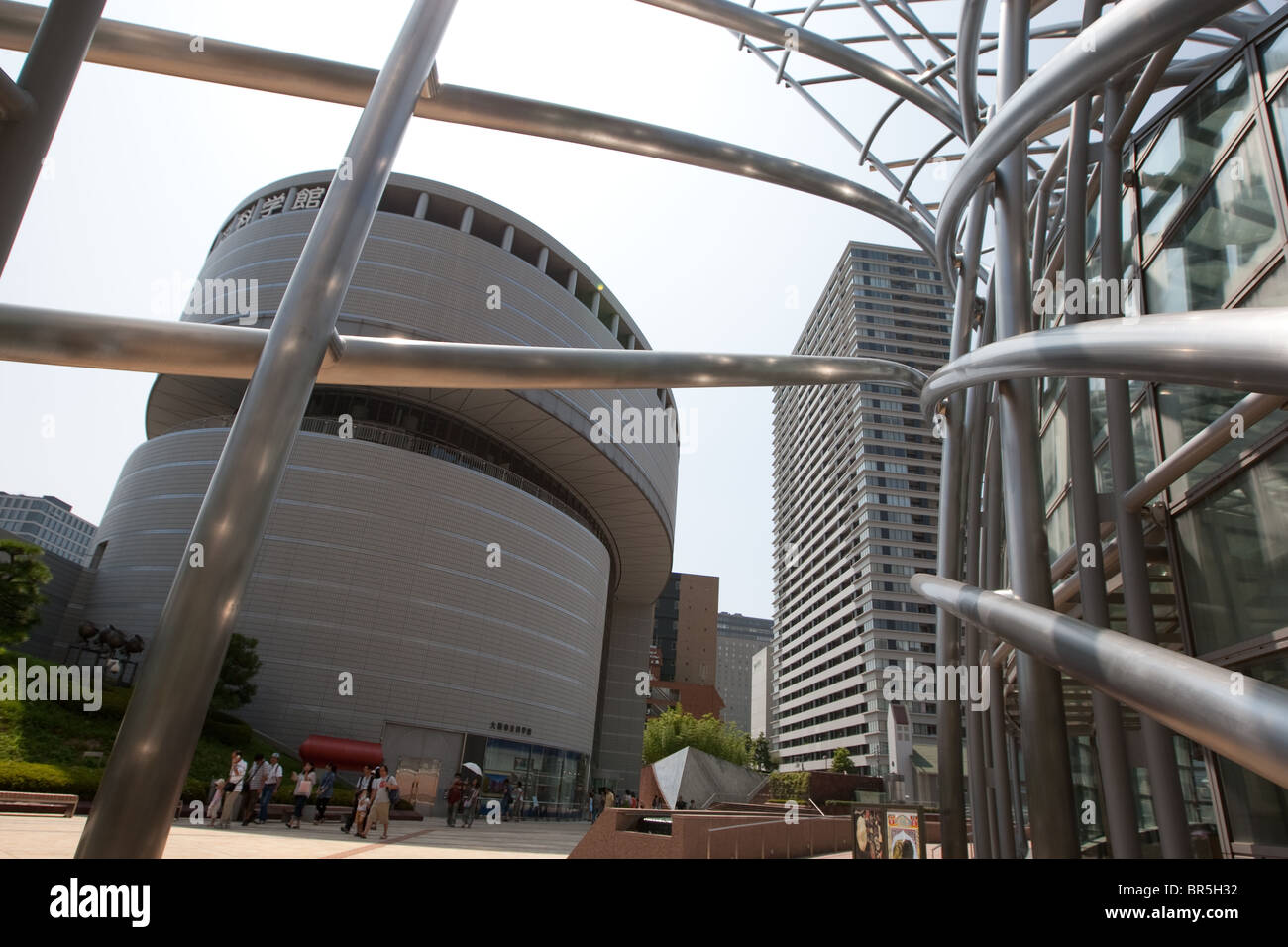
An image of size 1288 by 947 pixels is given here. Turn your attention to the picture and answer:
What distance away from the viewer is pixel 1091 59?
201 inches

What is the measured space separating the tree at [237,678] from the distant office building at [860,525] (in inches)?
3295

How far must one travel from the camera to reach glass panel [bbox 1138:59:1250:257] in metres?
8.50

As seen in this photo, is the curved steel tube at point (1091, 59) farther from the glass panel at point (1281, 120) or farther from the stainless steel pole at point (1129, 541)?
the stainless steel pole at point (1129, 541)

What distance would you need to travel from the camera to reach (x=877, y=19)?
18266 mm

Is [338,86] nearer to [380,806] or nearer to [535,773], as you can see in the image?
[380,806]

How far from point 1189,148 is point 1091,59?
5.88m

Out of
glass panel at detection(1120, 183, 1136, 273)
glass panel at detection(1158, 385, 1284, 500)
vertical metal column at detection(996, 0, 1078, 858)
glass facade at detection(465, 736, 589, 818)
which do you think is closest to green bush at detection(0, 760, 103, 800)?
glass facade at detection(465, 736, 589, 818)

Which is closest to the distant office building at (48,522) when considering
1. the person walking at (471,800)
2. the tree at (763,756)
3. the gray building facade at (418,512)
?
the tree at (763,756)

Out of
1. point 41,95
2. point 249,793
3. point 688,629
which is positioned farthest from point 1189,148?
point 688,629

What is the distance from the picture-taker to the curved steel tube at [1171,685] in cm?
299

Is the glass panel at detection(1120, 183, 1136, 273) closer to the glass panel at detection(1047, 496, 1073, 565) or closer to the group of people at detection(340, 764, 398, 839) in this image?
the glass panel at detection(1047, 496, 1073, 565)

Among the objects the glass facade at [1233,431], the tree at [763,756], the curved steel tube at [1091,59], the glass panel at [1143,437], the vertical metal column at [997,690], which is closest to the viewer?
the curved steel tube at [1091,59]

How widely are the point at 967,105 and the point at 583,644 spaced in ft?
128
